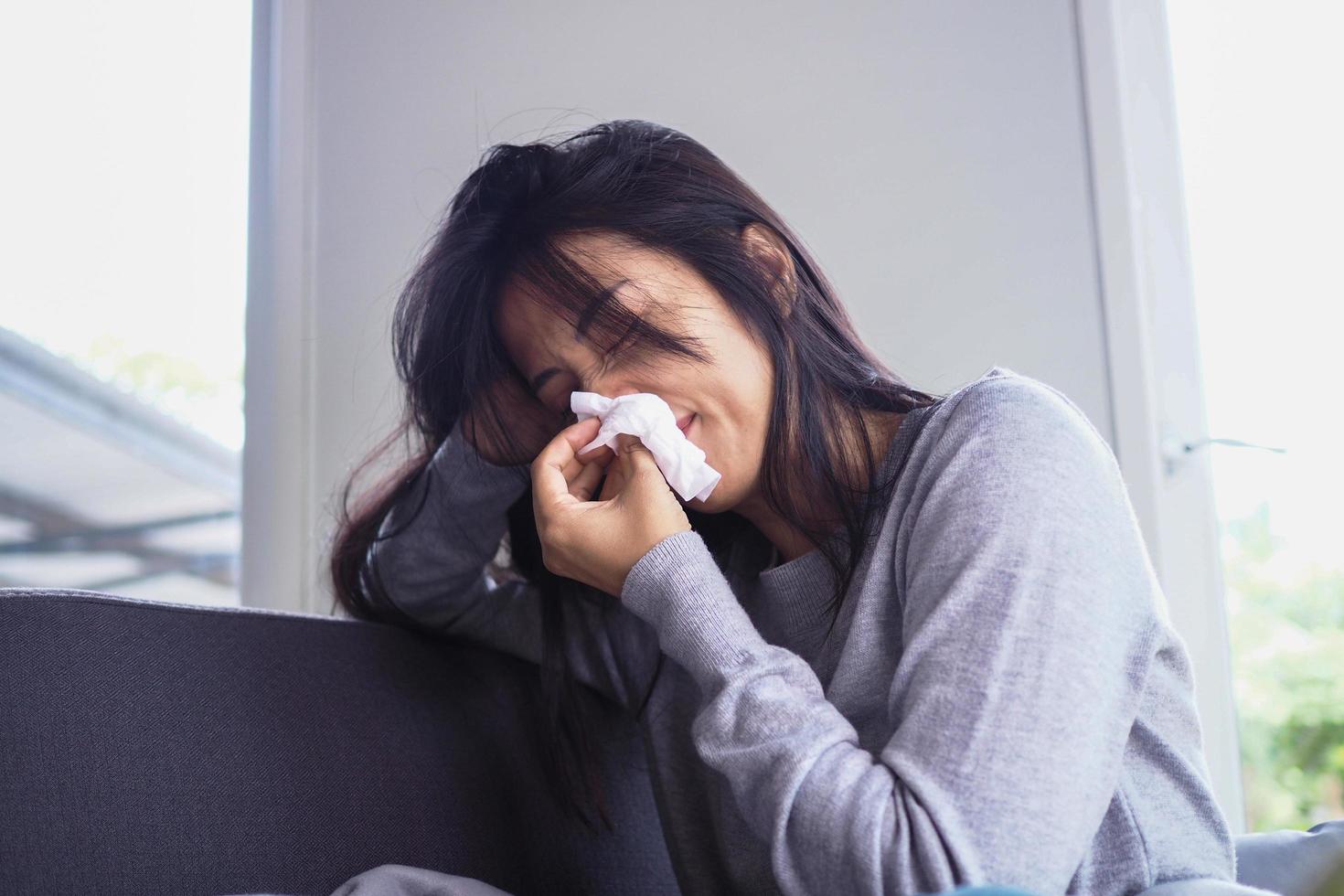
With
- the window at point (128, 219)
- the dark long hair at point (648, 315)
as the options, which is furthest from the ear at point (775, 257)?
the window at point (128, 219)

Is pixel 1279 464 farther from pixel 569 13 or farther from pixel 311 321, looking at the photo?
pixel 311 321

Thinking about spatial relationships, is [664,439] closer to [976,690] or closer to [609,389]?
[609,389]

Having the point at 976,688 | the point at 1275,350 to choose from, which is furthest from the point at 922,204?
the point at 976,688

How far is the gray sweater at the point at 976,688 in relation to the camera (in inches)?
27.3

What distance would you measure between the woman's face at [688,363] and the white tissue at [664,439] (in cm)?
2

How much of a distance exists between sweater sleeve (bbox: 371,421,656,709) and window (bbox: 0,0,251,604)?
0.84m

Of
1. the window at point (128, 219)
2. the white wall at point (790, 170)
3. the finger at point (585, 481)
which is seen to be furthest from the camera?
the window at point (128, 219)

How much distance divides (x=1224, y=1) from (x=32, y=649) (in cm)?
200

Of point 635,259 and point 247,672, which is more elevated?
point 635,259

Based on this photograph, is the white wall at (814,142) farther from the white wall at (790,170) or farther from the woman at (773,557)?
the woman at (773,557)

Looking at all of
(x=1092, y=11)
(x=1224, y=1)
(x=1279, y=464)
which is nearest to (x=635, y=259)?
(x=1092, y=11)

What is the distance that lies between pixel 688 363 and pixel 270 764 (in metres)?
0.51

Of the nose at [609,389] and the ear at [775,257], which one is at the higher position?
the ear at [775,257]

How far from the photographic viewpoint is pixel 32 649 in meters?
0.88
